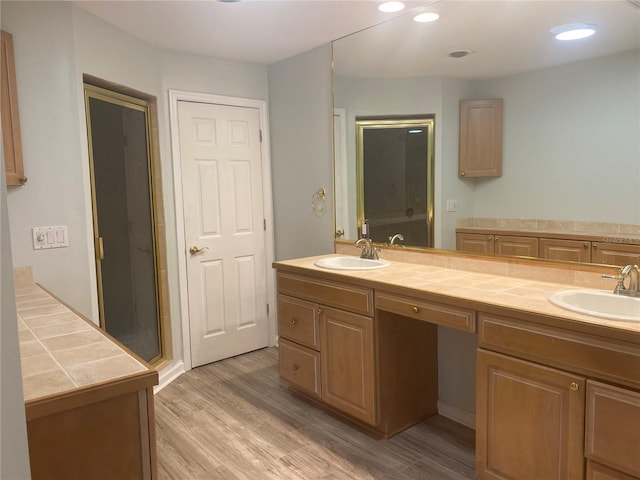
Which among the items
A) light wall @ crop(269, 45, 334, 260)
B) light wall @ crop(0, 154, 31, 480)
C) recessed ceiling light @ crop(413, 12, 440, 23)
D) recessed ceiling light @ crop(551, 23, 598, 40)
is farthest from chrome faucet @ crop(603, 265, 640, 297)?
light wall @ crop(0, 154, 31, 480)

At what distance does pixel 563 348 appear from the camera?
5.68 feet

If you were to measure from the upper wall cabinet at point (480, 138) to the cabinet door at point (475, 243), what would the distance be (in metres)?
0.32

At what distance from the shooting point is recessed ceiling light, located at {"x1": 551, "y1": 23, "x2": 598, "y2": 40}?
2.16 metres

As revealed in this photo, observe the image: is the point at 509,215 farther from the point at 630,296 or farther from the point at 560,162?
the point at 630,296

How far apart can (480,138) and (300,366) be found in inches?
65.8

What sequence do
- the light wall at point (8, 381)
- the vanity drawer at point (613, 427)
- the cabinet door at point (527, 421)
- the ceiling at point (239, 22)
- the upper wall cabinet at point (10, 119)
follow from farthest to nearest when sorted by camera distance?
the ceiling at point (239, 22)
the upper wall cabinet at point (10, 119)
the cabinet door at point (527, 421)
the vanity drawer at point (613, 427)
the light wall at point (8, 381)

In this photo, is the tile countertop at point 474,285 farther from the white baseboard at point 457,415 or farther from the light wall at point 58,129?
the light wall at point 58,129

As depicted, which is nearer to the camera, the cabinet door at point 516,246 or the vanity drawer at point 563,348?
the vanity drawer at point 563,348

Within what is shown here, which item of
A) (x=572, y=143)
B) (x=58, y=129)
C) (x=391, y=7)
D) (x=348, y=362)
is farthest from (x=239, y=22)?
(x=348, y=362)

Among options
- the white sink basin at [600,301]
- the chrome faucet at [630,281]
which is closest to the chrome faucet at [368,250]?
the white sink basin at [600,301]

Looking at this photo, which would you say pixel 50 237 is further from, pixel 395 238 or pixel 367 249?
pixel 395 238

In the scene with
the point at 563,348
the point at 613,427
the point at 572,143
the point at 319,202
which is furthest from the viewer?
the point at 319,202

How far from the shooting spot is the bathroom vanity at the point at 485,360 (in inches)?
64.3

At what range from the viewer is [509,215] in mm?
2475
